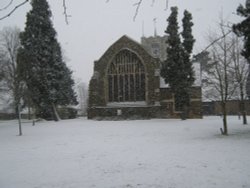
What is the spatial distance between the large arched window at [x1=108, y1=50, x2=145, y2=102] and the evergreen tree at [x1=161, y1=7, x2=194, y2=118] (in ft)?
22.9

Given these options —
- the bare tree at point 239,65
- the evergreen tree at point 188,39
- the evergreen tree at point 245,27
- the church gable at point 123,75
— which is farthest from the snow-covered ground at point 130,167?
the church gable at point 123,75

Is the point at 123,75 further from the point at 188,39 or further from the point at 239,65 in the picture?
the point at 239,65

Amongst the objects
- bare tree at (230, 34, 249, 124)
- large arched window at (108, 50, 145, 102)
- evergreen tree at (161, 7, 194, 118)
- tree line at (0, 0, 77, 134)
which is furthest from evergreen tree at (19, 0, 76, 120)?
bare tree at (230, 34, 249, 124)

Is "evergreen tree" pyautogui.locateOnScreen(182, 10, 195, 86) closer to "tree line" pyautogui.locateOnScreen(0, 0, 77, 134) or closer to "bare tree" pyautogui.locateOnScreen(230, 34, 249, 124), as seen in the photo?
"bare tree" pyautogui.locateOnScreen(230, 34, 249, 124)

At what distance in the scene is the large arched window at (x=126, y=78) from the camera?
153 ft

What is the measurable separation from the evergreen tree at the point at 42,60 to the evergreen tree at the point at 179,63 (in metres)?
14.2

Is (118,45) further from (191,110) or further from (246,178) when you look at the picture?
(246,178)

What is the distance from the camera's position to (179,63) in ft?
129

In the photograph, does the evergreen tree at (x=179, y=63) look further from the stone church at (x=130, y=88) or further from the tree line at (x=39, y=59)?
the tree line at (x=39, y=59)

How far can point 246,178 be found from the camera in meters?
9.25

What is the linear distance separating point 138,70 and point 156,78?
9.82 ft

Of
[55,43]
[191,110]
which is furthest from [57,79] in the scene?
[191,110]

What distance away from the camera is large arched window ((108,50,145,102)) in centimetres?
4672

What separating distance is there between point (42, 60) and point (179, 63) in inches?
689
